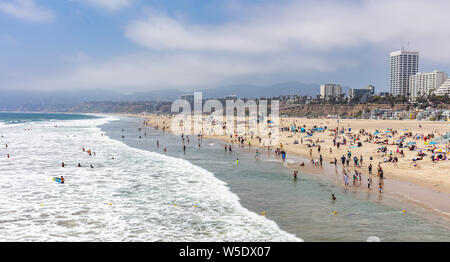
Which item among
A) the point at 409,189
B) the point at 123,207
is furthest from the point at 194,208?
the point at 409,189

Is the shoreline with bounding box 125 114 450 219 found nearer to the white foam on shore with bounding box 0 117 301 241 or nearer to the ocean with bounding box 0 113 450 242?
the ocean with bounding box 0 113 450 242

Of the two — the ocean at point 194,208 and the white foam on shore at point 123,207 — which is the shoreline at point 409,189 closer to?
the ocean at point 194,208

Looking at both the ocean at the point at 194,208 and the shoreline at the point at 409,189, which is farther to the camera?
the shoreline at the point at 409,189

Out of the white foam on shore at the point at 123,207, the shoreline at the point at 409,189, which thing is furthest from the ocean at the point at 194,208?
the shoreline at the point at 409,189

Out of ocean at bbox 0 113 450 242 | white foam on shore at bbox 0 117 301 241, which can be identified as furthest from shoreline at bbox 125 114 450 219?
white foam on shore at bbox 0 117 301 241
